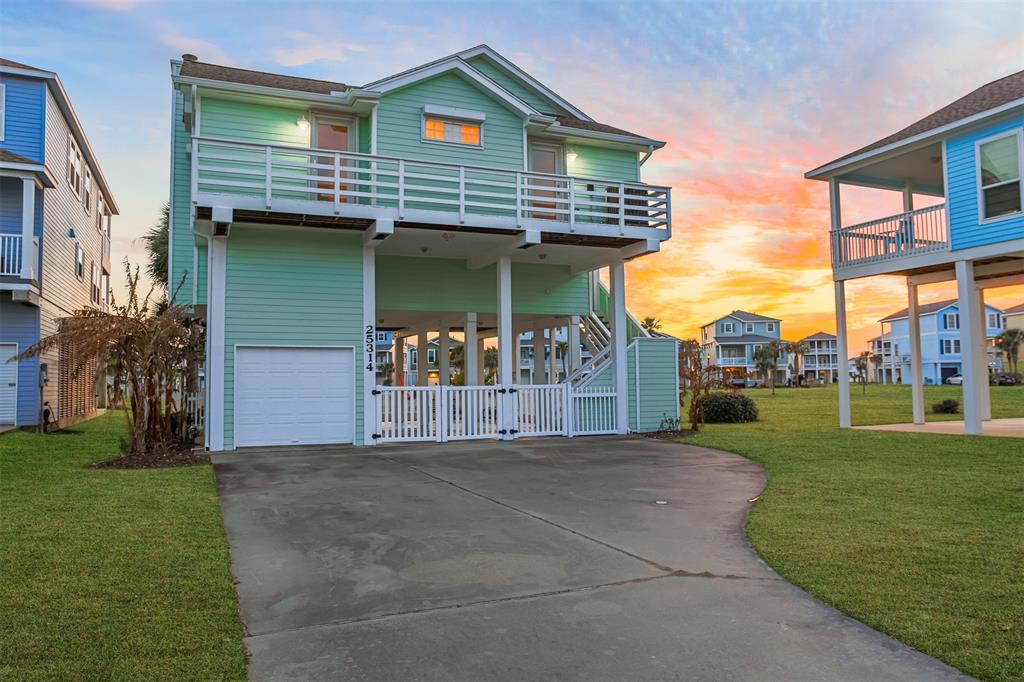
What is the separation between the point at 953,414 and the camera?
2383 centimetres

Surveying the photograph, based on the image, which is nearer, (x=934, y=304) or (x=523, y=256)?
(x=523, y=256)

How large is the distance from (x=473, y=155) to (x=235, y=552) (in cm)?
1310

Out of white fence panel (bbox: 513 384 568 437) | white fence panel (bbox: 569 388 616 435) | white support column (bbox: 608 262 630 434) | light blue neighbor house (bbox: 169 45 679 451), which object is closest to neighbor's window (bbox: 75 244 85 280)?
light blue neighbor house (bbox: 169 45 679 451)

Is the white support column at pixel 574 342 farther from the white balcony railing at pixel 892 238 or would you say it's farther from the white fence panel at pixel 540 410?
the white balcony railing at pixel 892 238

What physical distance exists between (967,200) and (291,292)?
15.6 metres

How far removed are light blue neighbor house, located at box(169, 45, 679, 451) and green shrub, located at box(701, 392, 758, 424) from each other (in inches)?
223

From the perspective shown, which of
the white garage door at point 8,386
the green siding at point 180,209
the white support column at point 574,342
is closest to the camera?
the green siding at point 180,209

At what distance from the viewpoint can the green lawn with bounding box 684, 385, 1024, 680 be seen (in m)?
4.01

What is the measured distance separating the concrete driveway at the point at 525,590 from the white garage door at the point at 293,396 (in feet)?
17.6

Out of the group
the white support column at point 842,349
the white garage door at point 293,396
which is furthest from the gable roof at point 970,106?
the white garage door at point 293,396

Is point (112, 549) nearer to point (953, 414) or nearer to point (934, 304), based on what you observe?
point (953, 414)

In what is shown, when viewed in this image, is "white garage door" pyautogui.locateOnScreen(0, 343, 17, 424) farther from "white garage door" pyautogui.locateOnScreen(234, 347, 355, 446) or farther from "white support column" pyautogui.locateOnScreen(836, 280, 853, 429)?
"white support column" pyautogui.locateOnScreen(836, 280, 853, 429)

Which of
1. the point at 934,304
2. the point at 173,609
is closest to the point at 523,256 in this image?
the point at 173,609

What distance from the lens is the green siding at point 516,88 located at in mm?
18656
